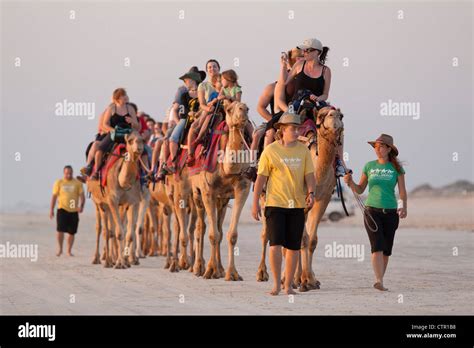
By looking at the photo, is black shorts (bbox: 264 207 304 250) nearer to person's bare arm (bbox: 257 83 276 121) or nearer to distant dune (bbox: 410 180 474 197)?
person's bare arm (bbox: 257 83 276 121)

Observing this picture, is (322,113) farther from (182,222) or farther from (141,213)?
(141,213)

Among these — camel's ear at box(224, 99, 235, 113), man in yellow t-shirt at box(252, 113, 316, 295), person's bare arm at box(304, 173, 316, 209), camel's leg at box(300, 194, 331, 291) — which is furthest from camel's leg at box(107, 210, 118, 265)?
person's bare arm at box(304, 173, 316, 209)

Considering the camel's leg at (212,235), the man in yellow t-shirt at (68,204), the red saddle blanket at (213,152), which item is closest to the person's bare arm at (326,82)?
the red saddle blanket at (213,152)

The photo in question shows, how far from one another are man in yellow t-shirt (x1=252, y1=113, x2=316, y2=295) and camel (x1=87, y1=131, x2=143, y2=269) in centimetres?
836

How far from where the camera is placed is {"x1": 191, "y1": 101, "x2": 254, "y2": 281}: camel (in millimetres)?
21344

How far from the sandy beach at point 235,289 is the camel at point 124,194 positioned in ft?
1.51

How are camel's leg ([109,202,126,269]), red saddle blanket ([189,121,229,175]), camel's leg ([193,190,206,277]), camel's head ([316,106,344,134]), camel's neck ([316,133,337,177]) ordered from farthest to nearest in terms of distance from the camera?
1. camel's leg ([109,202,126,269])
2. camel's leg ([193,190,206,277])
3. red saddle blanket ([189,121,229,175])
4. camel's neck ([316,133,337,177])
5. camel's head ([316,106,344,134])

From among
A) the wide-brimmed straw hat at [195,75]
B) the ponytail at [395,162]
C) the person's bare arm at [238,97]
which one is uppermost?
the wide-brimmed straw hat at [195,75]

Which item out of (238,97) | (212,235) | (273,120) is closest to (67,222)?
(212,235)

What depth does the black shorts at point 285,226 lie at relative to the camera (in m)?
17.6

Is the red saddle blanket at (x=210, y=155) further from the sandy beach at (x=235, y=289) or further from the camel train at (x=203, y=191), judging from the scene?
the sandy beach at (x=235, y=289)

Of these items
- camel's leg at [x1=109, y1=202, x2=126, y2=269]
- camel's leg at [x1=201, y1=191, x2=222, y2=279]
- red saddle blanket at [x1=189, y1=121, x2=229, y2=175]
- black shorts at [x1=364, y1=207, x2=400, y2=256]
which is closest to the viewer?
black shorts at [x1=364, y1=207, x2=400, y2=256]

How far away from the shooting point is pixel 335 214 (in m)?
57.5
